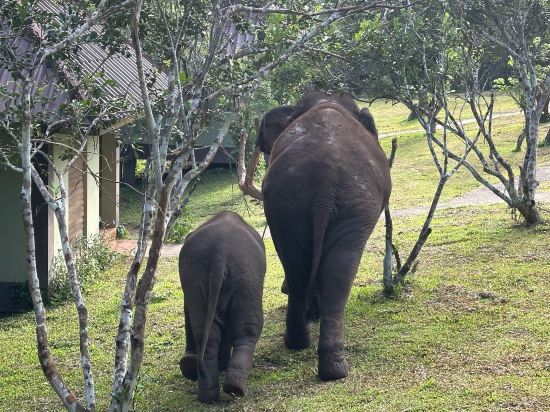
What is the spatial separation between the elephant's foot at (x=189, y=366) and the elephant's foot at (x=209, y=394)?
2.07 ft

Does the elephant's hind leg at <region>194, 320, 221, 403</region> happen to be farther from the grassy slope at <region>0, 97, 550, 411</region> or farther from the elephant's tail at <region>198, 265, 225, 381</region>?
the grassy slope at <region>0, 97, 550, 411</region>

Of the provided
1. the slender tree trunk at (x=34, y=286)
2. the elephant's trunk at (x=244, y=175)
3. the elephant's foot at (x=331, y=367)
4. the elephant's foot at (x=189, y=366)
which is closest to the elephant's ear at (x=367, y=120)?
the elephant's trunk at (x=244, y=175)

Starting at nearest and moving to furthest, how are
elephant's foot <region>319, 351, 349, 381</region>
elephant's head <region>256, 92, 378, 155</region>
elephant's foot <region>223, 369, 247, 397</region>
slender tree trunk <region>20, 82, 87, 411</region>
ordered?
slender tree trunk <region>20, 82, 87, 411</region> < elephant's foot <region>223, 369, 247, 397</region> < elephant's foot <region>319, 351, 349, 381</region> < elephant's head <region>256, 92, 378, 155</region>

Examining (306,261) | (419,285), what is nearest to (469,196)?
(419,285)

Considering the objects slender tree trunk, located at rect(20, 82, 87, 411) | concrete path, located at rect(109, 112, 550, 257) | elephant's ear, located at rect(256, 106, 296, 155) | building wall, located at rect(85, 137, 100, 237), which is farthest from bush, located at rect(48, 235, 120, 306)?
slender tree trunk, located at rect(20, 82, 87, 411)

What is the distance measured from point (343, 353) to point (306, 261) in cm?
94

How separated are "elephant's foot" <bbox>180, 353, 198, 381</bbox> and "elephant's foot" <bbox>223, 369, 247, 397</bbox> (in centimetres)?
67

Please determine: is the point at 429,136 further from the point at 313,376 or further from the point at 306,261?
the point at 313,376

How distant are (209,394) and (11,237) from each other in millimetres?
6159

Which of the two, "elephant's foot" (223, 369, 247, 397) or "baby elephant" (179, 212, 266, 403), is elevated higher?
"baby elephant" (179, 212, 266, 403)

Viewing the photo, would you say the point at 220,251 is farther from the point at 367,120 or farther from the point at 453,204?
the point at 453,204

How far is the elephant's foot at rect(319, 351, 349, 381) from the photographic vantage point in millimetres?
7865

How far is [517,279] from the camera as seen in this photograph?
34.6 ft

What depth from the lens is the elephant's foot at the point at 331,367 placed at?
787 cm
